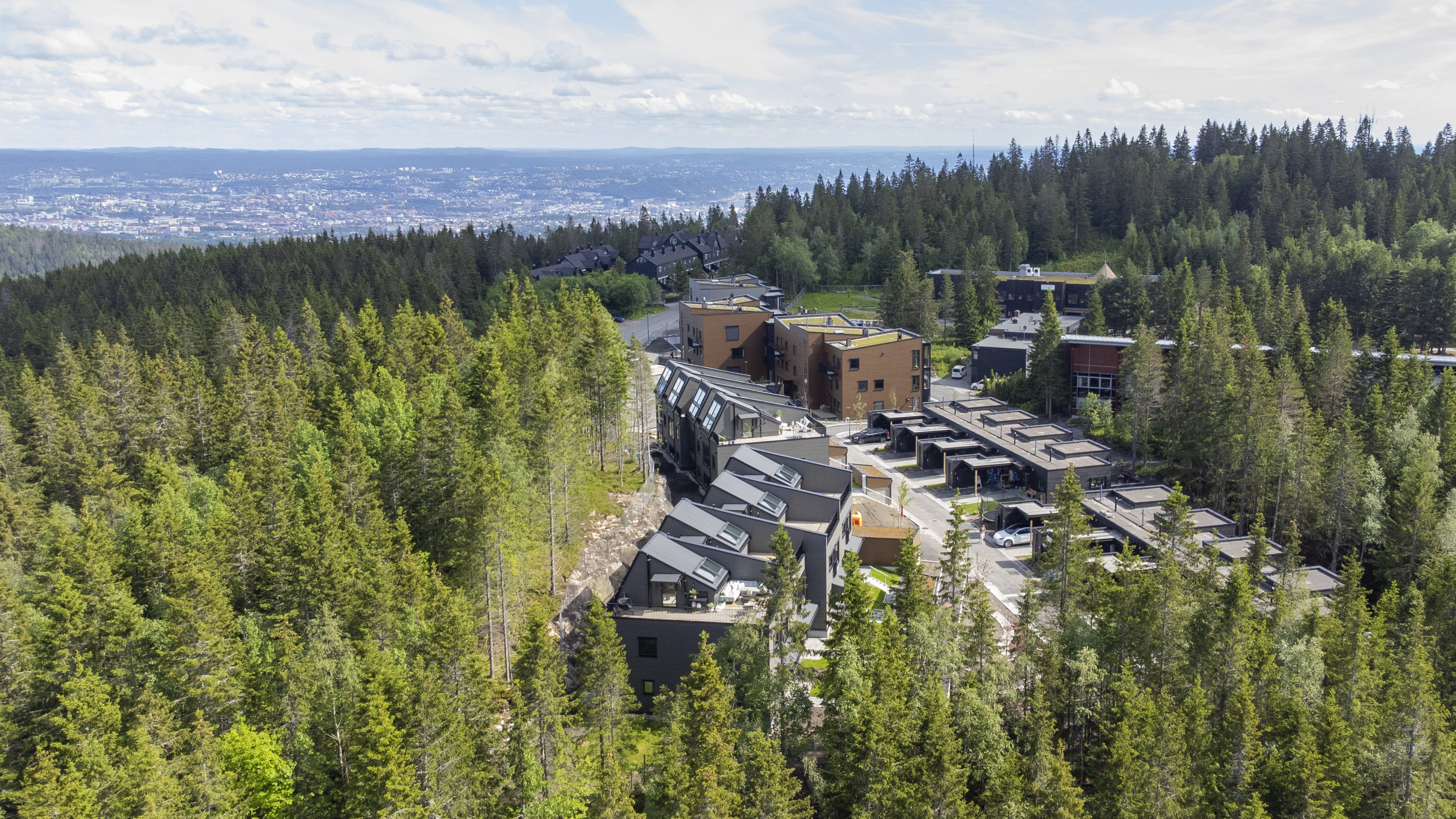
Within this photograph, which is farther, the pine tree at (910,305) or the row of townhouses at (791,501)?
the pine tree at (910,305)

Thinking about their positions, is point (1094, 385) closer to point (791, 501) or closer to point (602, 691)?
point (791, 501)

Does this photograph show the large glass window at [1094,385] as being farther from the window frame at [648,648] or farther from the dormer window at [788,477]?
the window frame at [648,648]

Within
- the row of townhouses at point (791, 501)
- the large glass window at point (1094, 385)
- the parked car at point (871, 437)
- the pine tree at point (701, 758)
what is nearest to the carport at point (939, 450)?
the row of townhouses at point (791, 501)

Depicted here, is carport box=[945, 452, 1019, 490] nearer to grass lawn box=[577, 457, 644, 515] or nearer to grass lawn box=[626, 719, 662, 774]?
grass lawn box=[577, 457, 644, 515]

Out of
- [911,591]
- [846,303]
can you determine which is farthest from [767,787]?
[846,303]

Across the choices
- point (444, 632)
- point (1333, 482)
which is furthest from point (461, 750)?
point (1333, 482)

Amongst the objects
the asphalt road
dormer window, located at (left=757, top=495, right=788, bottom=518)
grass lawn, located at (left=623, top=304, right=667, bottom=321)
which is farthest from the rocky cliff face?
grass lawn, located at (left=623, top=304, right=667, bottom=321)

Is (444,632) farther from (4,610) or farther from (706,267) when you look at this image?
(706,267)
